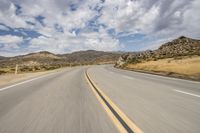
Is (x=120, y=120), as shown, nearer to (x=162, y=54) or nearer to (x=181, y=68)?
(x=181, y=68)

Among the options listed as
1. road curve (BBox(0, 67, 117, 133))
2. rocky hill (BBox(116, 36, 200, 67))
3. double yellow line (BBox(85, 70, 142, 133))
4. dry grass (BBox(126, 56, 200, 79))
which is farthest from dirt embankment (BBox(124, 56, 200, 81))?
rocky hill (BBox(116, 36, 200, 67))

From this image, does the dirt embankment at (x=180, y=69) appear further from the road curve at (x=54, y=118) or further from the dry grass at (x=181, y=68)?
the road curve at (x=54, y=118)

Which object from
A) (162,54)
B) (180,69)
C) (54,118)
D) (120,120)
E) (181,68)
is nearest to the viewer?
(120,120)

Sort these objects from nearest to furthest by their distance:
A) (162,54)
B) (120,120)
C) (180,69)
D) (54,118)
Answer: (120,120), (54,118), (180,69), (162,54)

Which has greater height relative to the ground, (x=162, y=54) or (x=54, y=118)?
(x=162, y=54)

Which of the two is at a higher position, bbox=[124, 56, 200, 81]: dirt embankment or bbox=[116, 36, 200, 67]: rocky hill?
bbox=[116, 36, 200, 67]: rocky hill

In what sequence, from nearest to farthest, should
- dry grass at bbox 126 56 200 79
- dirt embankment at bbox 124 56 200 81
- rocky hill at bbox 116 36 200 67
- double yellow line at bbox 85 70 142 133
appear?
double yellow line at bbox 85 70 142 133
dirt embankment at bbox 124 56 200 81
dry grass at bbox 126 56 200 79
rocky hill at bbox 116 36 200 67

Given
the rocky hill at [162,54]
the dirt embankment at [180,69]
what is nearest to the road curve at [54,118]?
the dirt embankment at [180,69]

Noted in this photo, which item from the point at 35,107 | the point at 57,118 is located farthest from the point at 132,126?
the point at 35,107

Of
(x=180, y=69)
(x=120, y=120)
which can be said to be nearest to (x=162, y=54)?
(x=180, y=69)

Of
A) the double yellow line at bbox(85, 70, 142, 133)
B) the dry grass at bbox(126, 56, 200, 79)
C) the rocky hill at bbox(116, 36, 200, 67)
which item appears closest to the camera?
the double yellow line at bbox(85, 70, 142, 133)

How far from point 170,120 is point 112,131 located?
1709 millimetres

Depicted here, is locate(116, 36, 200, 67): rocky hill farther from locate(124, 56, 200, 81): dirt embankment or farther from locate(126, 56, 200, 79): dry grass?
locate(124, 56, 200, 81): dirt embankment

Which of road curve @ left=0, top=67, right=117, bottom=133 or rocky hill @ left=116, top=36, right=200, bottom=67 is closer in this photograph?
road curve @ left=0, top=67, right=117, bottom=133
